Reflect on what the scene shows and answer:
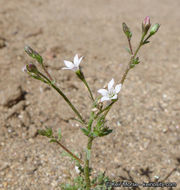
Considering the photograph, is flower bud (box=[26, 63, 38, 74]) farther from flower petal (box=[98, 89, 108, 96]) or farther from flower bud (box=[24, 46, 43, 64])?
flower petal (box=[98, 89, 108, 96])

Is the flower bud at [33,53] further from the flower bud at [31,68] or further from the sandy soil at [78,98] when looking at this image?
the sandy soil at [78,98]

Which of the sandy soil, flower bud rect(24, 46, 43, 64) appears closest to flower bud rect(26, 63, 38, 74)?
flower bud rect(24, 46, 43, 64)

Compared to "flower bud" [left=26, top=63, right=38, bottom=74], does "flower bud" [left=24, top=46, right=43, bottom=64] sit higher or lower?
higher

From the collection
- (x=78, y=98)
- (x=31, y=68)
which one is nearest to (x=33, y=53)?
(x=31, y=68)

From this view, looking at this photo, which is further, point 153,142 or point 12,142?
point 153,142

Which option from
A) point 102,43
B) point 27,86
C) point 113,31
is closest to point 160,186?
point 27,86

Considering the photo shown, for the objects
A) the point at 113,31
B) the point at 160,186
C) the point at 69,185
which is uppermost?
the point at 113,31

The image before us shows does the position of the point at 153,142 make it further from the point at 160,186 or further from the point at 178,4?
the point at 178,4

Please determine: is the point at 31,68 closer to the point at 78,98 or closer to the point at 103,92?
the point at 103,92
